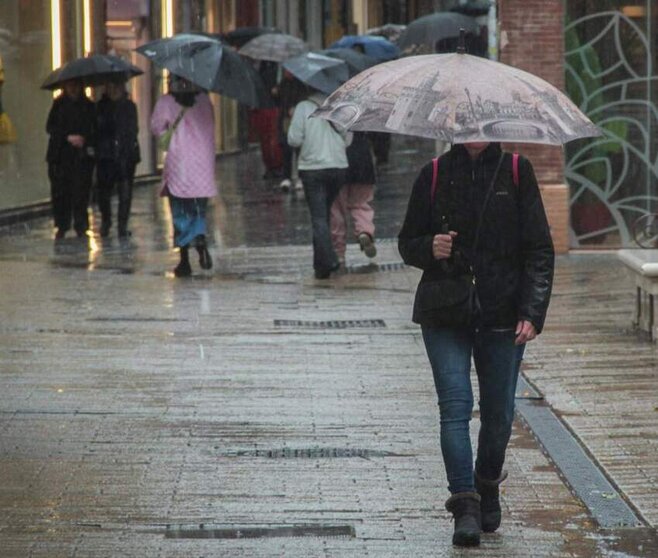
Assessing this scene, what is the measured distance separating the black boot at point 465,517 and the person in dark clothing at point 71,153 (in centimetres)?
1420

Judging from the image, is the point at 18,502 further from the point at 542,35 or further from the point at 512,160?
the point at 542,35

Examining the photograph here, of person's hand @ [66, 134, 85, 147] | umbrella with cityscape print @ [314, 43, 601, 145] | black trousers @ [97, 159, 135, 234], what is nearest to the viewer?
umbrella with cityscape print @ [314, 43, 601, 145]

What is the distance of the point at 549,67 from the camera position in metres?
17.6

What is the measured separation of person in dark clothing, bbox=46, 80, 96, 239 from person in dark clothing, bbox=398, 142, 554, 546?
1408 cm

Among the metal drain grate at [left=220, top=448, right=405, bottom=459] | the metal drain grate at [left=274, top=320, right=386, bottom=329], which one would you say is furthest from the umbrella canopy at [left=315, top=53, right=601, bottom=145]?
the metal drain grate at [left=274, top=320, right=386, bottom=329]

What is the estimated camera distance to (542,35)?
17.6 m

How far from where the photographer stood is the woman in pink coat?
15812 millimetres

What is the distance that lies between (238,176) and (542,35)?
1547cm

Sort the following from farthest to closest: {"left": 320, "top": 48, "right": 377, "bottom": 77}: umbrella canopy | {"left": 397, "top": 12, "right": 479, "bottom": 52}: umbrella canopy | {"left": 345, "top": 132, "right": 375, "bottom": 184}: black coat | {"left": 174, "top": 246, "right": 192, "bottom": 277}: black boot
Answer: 1. {"left": 397, "top": 12, "right": 479, "bottom": 52}: umbrella canopy
2. {"left": 320, "top": 48, "right": 377, "bottom": 77}: umbrella canopy
3. {"left": 345, "top": 132, "right": 375, "bottom": 184}: black coat
4. {"left": 174, "top": 246, "right": 192, "bottom": 277}: black boot

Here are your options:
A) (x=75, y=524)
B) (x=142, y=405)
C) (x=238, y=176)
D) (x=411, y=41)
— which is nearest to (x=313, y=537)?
(x=75, y=524)

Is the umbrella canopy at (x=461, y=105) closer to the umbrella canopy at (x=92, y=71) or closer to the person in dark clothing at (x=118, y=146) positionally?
the umbrella canopy at (x=92, y=71)

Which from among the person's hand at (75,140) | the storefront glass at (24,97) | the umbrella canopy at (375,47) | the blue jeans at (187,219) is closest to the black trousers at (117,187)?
the person's hand at (75,140)

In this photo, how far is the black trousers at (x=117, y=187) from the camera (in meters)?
20.8

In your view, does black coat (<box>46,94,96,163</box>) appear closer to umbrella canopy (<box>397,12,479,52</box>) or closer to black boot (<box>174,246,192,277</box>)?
black boot (<box>174,246,192,277</box>)
